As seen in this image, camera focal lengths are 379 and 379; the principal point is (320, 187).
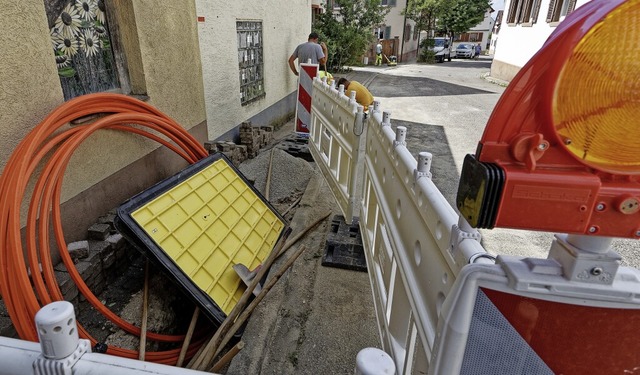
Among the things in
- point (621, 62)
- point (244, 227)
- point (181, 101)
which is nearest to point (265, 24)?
point (181, 101)

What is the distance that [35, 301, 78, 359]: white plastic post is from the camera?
0.85 meters

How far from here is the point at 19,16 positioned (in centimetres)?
239

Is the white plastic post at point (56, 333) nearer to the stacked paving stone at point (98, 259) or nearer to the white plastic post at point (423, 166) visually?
the white plastic post at point (423, 166)

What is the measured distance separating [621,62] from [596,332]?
0.57 m

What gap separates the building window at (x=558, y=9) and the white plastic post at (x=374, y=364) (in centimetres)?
1521

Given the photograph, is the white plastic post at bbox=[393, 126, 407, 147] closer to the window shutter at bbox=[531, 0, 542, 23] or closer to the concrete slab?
the concrete slab

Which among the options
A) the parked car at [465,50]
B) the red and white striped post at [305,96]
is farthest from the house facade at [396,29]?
the red and white striped post at [305,96]

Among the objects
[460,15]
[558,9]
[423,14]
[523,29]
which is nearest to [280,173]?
[558,9]

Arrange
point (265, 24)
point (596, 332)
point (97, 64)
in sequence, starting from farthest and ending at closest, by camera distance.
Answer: point (265, 24) → point (97, 64) → point (596, 332)

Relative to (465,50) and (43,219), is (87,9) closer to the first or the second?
(43,219)

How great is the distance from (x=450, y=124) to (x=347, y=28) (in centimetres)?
1188

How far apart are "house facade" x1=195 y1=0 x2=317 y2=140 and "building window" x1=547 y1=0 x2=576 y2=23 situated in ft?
29.8

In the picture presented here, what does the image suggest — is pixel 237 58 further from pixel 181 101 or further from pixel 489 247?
pixel 489 247

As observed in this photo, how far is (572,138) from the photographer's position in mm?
774
